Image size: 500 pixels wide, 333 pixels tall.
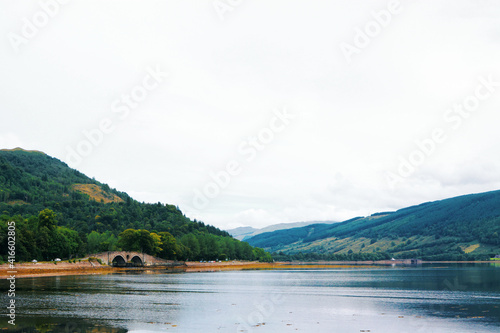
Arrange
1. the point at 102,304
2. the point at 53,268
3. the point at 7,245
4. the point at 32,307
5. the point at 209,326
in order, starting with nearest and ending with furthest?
1. the point at 209,326
2. the point at 32,307
3. the point at 102,304
4. the point at 7,245
5. the point at 53,268

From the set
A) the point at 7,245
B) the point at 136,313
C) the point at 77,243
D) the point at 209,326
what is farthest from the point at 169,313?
the point at 77,243

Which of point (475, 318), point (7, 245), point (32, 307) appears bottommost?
point (475, 318)

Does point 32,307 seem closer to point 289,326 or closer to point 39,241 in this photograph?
point 289,326

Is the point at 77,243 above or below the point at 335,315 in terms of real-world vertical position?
above

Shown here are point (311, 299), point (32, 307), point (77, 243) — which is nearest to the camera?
point (32, 307)

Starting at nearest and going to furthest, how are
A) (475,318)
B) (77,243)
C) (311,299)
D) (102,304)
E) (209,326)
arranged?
(209,326) < (475,318) < (102,304) < (311,299) < (77,243)

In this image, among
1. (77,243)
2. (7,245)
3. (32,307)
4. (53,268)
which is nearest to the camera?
(32,307)

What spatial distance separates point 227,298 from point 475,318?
34.7 m

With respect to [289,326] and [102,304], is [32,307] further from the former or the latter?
[289,326]

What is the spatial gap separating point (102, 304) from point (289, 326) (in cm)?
2616

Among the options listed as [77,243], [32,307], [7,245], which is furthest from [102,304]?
[77,243]

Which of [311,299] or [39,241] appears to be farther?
[39,241]

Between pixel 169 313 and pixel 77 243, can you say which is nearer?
pixel 169 313

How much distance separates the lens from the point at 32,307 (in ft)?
181
